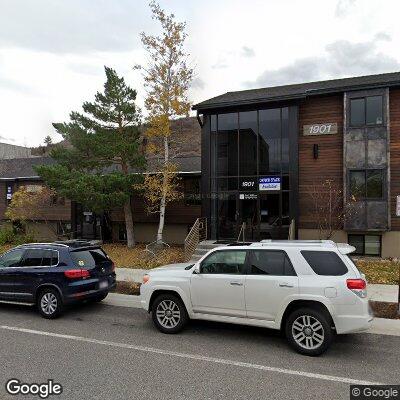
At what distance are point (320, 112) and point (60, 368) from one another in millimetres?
14698

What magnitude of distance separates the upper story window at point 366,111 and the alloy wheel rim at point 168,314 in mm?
12185

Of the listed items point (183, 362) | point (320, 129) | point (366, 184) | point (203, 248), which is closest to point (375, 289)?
point (366, 184)

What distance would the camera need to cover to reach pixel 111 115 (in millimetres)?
18391

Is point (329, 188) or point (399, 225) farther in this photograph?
point (329, 188)

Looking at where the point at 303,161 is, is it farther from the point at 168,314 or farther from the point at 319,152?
the point at 168,314

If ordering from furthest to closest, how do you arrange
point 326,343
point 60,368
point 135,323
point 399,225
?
1. point 399,225
2. point 135,323
3. point 326,343
4. point 60,368

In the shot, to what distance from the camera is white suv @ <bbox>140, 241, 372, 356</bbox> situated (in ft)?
19.3

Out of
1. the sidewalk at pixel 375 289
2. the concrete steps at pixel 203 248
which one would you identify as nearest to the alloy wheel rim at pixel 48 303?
the sidewalk at pixel 375 289

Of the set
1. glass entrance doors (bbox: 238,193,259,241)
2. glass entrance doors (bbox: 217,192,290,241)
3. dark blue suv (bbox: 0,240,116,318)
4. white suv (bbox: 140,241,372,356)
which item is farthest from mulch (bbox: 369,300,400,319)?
glass entrance doors (bbox: 238,193,259,241)

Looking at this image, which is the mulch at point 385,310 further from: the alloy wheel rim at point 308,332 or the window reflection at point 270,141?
the window reflection at point 270,141

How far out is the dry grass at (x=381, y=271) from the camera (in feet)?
37.8

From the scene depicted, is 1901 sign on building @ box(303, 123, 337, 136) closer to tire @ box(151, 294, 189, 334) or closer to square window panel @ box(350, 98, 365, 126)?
square window panel @ box(350, 98, 365, 126)

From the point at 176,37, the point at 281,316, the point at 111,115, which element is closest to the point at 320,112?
the point at 176,37

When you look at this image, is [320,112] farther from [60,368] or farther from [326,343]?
[60,368]
